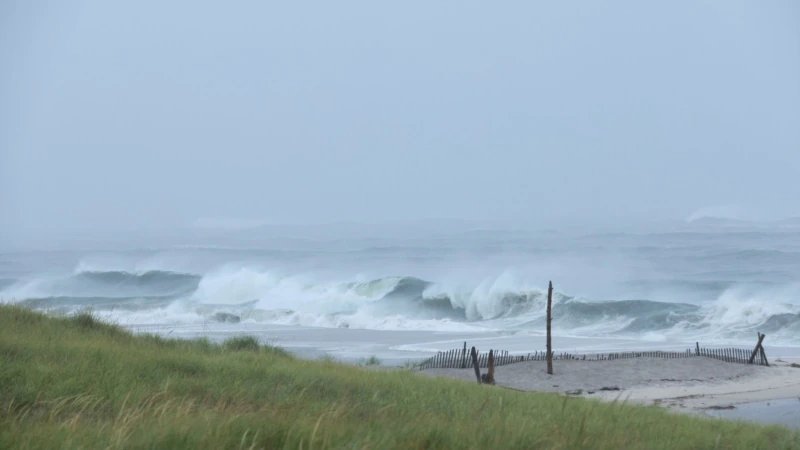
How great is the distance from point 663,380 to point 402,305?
28276 mm

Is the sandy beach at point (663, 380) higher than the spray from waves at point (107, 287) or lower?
lower

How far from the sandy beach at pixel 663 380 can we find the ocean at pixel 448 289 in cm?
538

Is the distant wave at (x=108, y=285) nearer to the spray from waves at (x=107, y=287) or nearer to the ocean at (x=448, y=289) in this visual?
the spray from waves at (x=107, y=287)

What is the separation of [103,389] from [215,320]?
34.3 m

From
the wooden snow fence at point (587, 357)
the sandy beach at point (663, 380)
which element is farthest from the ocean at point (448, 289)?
the sandy beach at point (663, 380)

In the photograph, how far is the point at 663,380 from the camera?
20812 millimetres

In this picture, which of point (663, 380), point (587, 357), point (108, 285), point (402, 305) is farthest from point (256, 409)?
point (108, 285)

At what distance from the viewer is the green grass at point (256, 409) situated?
5.51 metres

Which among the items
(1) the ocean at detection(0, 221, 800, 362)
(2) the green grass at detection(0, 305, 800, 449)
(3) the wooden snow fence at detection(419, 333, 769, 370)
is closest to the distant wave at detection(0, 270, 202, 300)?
(1) the ocean at detection(0, 221, 800, 362)

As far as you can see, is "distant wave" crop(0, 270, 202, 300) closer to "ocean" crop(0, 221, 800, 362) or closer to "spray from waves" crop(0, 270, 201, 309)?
"spray from waves" crop(0, 270, 201, 309)

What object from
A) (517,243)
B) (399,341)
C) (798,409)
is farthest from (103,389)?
(517,243)

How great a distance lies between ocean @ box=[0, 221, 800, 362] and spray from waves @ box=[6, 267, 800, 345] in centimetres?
12

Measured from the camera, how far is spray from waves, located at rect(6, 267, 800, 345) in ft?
117

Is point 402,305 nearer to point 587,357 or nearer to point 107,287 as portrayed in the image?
point 587,357
